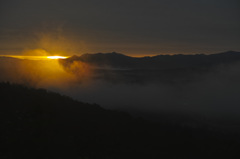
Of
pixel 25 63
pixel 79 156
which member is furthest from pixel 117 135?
pixel 25 63

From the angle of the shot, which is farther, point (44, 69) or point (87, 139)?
point (44, 69)

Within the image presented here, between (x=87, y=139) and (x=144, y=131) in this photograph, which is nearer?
(x=87, y=139)

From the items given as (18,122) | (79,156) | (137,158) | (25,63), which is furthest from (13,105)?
(25,63)

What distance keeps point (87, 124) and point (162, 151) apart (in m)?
6.38

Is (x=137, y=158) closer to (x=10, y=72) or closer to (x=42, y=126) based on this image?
(x=42, y=126)

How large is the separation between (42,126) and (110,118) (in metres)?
8.55

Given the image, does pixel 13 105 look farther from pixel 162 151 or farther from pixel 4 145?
pixel 162 151

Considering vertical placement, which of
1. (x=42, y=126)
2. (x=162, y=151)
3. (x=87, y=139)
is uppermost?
(x=42, y=126)

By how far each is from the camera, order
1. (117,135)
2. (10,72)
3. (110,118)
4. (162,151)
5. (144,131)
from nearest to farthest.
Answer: (162,151) → (117,135) → (144,131) → (110,118) → (10,72)

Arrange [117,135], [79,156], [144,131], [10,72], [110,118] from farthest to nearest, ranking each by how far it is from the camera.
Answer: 1. [10,72]
2. [110,118]
3. [144,131]
4. [117,135]
5. [79,156]

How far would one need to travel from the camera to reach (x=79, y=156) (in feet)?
35.3

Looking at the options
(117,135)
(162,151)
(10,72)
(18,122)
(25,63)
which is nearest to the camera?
(18,122)

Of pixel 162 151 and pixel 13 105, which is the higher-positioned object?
pixel 13 105

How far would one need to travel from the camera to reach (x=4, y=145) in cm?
1008
